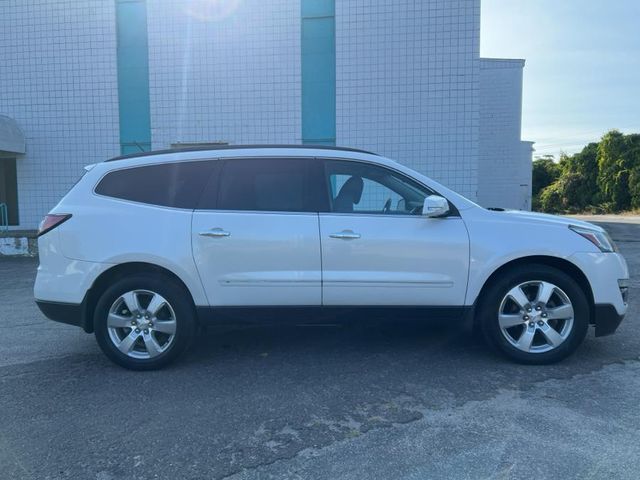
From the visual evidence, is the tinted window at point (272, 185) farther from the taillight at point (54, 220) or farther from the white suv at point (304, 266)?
the taillight at point (54, 220)

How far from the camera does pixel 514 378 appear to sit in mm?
3877

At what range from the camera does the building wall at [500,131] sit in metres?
16.3

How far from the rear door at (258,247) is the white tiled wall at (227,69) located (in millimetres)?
8625

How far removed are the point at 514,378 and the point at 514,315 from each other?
20.7 inches

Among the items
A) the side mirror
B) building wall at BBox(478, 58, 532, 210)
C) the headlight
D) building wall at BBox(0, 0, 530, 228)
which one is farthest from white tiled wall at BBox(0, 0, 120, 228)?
the headlight

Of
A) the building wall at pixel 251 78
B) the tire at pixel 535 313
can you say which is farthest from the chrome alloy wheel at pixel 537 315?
the building wall at pixel 251 78

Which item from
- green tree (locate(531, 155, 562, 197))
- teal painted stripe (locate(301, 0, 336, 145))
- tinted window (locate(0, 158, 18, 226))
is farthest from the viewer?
green tree (locate(531, 155, 562, 197))

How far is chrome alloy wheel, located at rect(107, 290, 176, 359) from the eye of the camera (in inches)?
→ 160

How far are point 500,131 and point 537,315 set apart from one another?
541 inches

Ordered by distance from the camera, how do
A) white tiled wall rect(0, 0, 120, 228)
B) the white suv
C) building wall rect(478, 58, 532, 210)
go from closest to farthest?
the white suv
white tiled wall rect(0, 0, 120, 228)
building wall rect(478, 58, 532, 210)

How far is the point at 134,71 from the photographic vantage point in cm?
1265

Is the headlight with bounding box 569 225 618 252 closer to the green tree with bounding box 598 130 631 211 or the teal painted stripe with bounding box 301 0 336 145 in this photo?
the teal painted stripe with bounding box 301 0 336 145

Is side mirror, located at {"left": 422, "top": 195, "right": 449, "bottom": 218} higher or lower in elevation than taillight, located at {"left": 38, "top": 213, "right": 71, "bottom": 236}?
higher

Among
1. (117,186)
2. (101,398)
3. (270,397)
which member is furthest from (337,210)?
(101,398)
